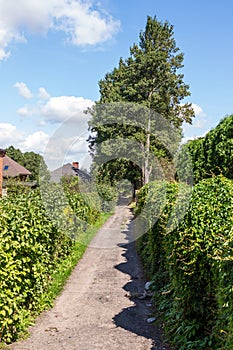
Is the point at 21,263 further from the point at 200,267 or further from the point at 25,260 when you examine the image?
the point at 200,267

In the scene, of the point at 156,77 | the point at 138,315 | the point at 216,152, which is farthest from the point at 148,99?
the point at 138,315

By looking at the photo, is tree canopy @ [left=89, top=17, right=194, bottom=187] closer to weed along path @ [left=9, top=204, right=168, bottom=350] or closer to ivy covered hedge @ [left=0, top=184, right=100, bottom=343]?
weed along path @ [left=9, top=204, right=168, bottom=350]

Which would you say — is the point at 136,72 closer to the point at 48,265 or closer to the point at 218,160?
the point at 218,160

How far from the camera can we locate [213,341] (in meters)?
3.90

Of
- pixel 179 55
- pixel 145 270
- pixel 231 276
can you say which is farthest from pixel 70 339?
pixel 179 55

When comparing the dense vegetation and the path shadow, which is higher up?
the dense vegetation

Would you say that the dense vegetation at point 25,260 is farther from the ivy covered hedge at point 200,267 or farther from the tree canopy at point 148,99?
the tree canopy at point 148,99

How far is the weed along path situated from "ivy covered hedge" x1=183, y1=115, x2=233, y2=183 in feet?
11.8

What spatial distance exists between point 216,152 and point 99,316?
21.9ft

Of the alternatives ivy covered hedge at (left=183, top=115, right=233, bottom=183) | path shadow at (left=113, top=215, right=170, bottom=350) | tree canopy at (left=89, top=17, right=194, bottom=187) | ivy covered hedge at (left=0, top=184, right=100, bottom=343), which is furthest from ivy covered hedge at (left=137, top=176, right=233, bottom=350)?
Result: tree canopy at (left=89, top=17, right=194, bottom=187)

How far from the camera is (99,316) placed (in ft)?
19.5

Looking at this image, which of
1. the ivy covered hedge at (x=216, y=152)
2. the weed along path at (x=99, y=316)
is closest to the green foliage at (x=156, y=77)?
the ivy covered hedge at (x=216, y=152)

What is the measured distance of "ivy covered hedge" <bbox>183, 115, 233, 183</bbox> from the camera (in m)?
10.2

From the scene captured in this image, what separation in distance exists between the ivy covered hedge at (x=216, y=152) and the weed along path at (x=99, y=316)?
11.8 feet
